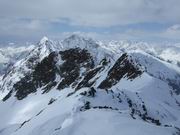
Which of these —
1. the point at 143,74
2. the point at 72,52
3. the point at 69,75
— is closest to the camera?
the point at 143,74

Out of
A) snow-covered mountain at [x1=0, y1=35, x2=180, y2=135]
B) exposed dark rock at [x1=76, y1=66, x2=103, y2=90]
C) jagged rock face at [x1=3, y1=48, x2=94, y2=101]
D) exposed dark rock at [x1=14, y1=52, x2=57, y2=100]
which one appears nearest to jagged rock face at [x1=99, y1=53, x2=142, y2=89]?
snow-covered mountain at [x1=0, y1=35, x2=180, y2=135]

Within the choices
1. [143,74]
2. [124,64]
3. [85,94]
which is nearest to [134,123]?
[85,94]

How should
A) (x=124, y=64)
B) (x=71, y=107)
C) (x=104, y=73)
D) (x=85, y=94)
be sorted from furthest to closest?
1. (x=104, y=73)
2. (x=124, y=64)
3. (x=85, y=94)
4. (x=71, y=107)

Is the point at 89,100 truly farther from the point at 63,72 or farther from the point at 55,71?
the point at 55,71

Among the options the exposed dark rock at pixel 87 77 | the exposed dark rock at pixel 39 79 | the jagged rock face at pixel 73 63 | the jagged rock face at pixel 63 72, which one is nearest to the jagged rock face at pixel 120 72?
the jagged rock face at pixel 63 72

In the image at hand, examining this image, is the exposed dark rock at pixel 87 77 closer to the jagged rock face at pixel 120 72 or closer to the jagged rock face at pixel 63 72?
the jagged rock face at pixel 63 72

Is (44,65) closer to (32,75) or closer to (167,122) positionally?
(32,75)

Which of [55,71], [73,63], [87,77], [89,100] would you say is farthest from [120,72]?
[55,71]
